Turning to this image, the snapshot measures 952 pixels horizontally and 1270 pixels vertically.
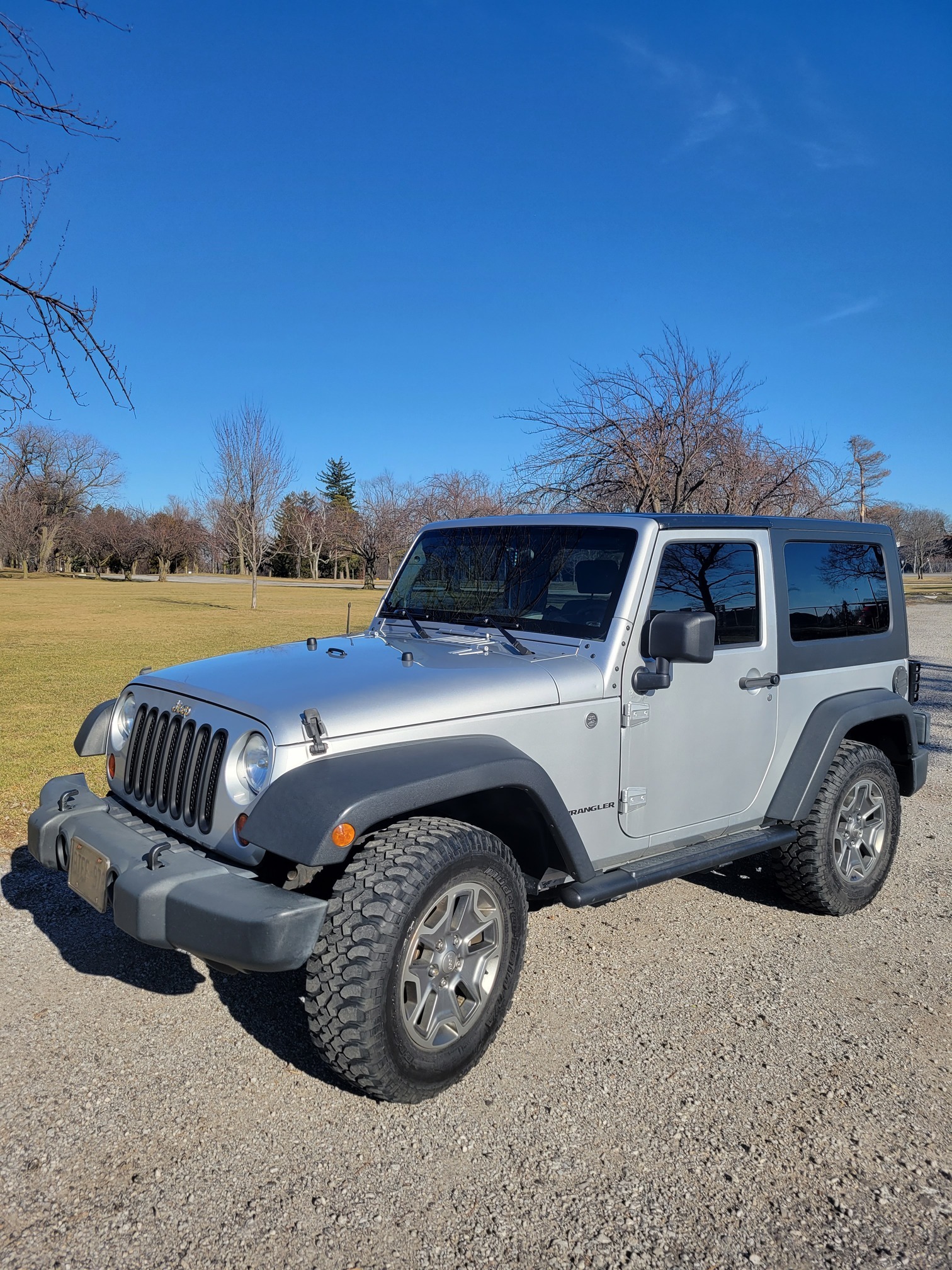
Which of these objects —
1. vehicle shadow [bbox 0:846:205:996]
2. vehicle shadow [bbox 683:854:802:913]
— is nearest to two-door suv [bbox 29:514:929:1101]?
vehicle shadow [bbox 683:854:802:913]

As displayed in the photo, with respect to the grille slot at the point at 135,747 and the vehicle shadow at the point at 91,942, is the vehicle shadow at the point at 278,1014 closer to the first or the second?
the vehicle shadow at the point at 91,942

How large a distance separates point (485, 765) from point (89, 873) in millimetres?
1450

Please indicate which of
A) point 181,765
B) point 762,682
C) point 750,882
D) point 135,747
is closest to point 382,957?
point 181,765

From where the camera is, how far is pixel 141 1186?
254 cm

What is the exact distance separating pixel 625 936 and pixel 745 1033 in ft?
3.16

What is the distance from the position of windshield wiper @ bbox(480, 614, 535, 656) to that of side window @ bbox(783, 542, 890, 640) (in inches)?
57.2

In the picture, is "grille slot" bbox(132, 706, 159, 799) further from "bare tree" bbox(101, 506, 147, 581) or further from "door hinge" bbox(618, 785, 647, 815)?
"bare tree" bbox(101, 506, 147, 581)

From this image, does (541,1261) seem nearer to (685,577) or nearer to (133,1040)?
(133,1040)

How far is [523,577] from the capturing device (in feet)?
13.4

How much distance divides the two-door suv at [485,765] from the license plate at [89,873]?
0.05 ft

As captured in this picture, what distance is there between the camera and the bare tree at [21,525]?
209 feet

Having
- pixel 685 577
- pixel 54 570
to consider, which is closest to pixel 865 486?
pixel 685 577

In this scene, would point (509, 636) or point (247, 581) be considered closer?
point (509, 636)

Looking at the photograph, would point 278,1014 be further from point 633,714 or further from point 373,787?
point 633,714
